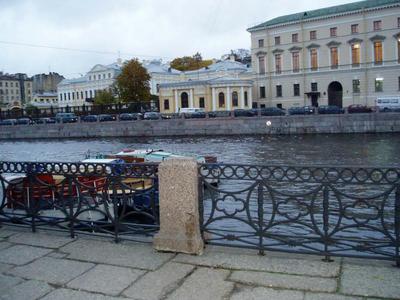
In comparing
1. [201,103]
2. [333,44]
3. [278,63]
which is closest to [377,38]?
[333,44]

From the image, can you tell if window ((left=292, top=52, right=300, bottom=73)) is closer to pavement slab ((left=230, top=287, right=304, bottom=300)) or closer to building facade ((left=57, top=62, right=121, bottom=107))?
building facade ((left=57, top=62, right=121, bottom=107))

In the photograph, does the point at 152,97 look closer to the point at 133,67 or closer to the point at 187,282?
the point at 133,67

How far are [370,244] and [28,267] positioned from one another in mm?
3126

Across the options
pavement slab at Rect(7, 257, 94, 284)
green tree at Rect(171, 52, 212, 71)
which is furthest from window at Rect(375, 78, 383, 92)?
pavement slab at Rect(7, 257, 94, 284)

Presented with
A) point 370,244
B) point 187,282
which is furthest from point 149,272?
point 370,244

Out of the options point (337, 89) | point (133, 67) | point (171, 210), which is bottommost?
point (171, 210)

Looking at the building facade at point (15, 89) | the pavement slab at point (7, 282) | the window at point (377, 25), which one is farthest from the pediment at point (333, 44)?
the building facade at point (15, 89)

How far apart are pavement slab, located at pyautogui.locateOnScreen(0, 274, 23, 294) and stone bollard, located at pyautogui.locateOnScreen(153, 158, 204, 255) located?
1340mm

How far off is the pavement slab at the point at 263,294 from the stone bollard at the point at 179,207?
958mm

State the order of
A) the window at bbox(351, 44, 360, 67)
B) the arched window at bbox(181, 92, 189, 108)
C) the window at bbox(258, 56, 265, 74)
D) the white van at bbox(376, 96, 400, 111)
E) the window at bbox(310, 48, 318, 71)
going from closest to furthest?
the white van at bbox(376, 96, 400, 111), the window at bbox(351, 44, 360, 67), the window at bbox(310, 48, 318, 71), the arched window at bbox(181, 92, 189, 108), the window at bbox(258, 56, 265, 74)

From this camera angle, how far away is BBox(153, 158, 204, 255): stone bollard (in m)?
4.46

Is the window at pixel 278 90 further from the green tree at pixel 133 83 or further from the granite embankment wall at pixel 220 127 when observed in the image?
the green tree at pixel 133 83

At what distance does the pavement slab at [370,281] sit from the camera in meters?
3.45

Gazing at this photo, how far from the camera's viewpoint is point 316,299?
3385 mm
